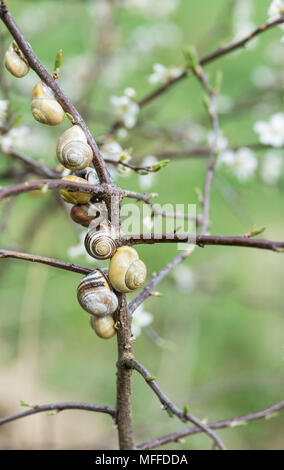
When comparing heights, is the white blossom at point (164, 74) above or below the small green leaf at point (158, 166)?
above

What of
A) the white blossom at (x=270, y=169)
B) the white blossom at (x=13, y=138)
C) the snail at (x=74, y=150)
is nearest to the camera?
the snail at (x=74, y=150)

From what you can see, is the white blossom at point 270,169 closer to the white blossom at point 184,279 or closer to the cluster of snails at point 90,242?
the white blossom at point 184,279

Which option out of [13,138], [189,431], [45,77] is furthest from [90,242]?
[13,138]

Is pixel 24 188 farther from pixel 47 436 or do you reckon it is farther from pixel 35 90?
pixel 47 436

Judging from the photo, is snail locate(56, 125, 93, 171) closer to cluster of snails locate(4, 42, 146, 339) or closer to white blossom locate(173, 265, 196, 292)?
cluster of snails locate(4, 42, 146, 339)

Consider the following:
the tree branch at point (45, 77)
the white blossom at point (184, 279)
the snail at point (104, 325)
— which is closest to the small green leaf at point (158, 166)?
the tree branch at point (45, 77)

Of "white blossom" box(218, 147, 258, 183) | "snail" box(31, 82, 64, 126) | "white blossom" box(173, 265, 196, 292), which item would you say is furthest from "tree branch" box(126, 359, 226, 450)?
"white blossom" box(173, 265, 196, 292)

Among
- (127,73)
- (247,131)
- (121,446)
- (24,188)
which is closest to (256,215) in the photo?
(247,131)
